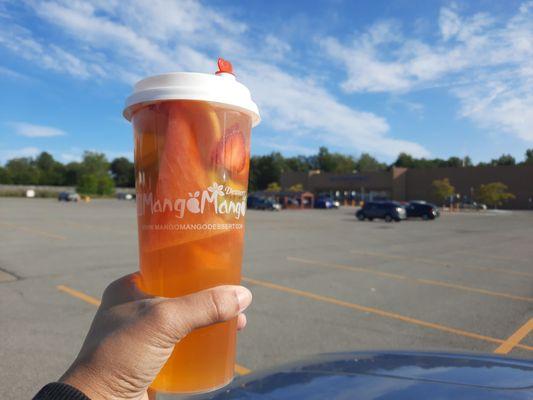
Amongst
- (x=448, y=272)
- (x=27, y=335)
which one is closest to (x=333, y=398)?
(x=27, y=335)

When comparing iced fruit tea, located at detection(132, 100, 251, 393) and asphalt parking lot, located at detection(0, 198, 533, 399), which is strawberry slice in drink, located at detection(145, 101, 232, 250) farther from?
asphalt parking lot, located at detection(0, 198, 533, 399)

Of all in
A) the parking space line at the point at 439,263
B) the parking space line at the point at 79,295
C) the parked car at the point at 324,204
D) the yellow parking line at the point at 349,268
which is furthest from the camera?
the parked car at the point at 324,204

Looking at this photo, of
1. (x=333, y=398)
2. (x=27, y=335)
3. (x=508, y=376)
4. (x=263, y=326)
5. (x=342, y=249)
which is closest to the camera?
(x=333, y=398)

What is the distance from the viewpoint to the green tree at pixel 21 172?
114375mm

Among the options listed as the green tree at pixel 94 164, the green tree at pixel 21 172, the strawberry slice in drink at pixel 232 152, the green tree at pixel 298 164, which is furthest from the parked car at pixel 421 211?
the green tree at pixel 21 172

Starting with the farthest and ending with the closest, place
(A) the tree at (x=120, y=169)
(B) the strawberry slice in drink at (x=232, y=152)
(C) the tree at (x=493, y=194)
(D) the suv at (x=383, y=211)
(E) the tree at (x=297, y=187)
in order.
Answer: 1. (A) the tree at (x=120, y=169)
2. (E) the tree at (x=297, y=187)
3. (C) the tree at (x=493, y=194)
4. (D) the suv at (x=383, y=211)
5. (B) the strawberry slice in drink at (x=232, y=152)

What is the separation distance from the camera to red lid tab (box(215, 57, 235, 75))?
1359 mm

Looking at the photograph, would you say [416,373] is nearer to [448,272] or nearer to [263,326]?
[263,326]

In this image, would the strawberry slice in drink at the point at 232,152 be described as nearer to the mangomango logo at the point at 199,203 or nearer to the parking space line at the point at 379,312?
the mangomango logo at the point at 199,203

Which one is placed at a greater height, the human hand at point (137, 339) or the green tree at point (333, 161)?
the green tree at point (333, 161)

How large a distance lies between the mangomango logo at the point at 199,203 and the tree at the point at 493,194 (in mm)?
62219

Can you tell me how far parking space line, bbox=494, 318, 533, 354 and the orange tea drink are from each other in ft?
14.5

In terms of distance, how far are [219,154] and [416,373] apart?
1599 millimetres

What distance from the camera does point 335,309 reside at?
20.4 ft
